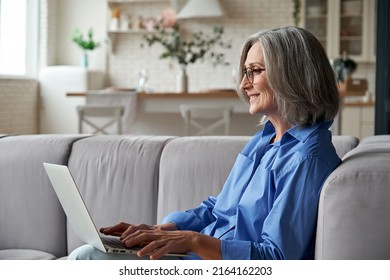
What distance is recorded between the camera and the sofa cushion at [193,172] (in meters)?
2.64

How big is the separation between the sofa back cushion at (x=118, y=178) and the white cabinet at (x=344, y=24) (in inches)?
249

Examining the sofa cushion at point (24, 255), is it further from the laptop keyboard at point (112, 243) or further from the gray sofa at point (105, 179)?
the laptop keyboard at point (112, 243)

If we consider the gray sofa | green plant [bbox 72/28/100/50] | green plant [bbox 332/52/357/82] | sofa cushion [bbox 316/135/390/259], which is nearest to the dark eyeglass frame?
sofa cushion [bbox 316/135/390/259]

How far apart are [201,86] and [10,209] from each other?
21.0ft

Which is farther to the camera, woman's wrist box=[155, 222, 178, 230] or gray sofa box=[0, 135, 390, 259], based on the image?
gray sofa box=[0, 135, 390, 259]

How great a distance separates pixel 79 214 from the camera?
1.77 metres

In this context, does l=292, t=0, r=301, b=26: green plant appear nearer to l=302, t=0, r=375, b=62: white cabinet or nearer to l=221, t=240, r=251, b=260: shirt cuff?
l=302, t=0, r=375, b=62: white cabinet

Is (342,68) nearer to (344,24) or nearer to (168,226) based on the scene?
(344,24)

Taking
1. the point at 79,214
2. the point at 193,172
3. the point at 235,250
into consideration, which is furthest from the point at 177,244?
the point at 193,172

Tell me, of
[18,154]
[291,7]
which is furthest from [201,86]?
[18,154]

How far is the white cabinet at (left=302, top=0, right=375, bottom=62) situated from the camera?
28.6 feet

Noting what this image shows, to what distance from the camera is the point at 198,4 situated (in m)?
8.78

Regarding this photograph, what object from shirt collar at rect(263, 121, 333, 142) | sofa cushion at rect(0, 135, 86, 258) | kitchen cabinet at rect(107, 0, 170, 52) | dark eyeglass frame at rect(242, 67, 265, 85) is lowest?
sofa cushion at rect(0, 135, 86, 258)

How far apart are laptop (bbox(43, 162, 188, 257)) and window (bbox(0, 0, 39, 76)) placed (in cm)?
658
